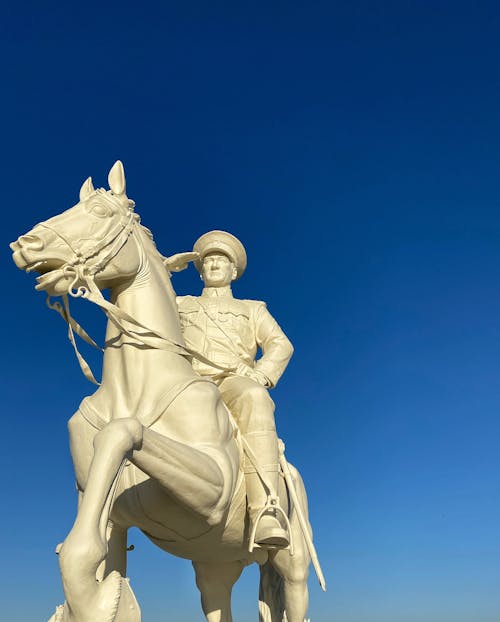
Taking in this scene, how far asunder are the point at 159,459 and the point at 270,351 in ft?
8.78

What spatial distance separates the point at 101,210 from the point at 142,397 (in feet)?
4.85

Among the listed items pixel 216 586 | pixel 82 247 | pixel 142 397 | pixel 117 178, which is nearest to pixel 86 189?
pixel 117 178

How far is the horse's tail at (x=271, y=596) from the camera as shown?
724 centimetres

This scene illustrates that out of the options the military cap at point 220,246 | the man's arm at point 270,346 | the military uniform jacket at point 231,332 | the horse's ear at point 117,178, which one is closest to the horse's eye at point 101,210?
the horse's ear at point 117,178

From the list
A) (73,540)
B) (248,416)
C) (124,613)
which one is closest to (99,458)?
(73,540)

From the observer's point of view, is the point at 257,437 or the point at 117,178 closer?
the point at 117,178

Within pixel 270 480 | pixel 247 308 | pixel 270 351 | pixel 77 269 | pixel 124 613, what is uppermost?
pixel 247 308

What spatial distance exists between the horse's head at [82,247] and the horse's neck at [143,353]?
0.58ft

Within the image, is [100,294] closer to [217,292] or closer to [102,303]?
[102,303]

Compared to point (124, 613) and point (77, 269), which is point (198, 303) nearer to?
point (77, 269)

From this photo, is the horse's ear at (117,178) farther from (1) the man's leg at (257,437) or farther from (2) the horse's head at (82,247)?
(1) the man's leg at (257,437)

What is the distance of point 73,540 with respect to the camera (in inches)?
167

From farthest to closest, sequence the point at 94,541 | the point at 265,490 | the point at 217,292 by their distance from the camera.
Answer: the point at 217,292 < the point at 265,490 < the point at 94,541

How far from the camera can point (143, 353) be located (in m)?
5.76
